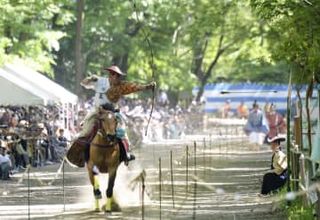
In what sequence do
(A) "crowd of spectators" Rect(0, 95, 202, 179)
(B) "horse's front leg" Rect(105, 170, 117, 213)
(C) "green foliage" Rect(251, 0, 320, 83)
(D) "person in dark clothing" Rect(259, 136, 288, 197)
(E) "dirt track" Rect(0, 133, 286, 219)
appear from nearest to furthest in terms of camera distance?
(C) "green foliage" Rect(251, 0, 320, 83), (E) "dirt track" Rect(0, 133, 286, 219), (B) "horse's front leg" Rect(105, 170, 117, 213), (D) "person in dark clothing" Rect(259, 136, 288, 197), (A) "crowd of spectators" Rect(0, 95, 202, 179)

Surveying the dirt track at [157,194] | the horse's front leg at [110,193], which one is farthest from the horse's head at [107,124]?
the dirt track at [157,194]

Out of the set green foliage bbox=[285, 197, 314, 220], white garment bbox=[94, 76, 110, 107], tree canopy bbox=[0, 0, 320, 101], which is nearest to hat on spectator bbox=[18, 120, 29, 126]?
tree canopy bbox=[0, 0, 320, 101]

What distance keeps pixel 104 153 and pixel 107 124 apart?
71 centimetres

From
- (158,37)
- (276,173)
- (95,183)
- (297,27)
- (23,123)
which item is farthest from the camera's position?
(158,37)

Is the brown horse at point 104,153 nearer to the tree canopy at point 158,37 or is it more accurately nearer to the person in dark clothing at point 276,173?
the person in dark clothing at point 276,173

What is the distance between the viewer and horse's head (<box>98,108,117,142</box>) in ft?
56.7

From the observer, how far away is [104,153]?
1778 cm

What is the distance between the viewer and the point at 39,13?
36.2 m

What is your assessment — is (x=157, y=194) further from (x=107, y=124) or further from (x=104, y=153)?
(x=107, y=124)

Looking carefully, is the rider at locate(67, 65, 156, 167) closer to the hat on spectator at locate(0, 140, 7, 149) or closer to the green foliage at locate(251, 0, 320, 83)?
the green foliage at locate(251, 0, 320, 83)

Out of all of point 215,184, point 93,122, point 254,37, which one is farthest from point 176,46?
point 93,122

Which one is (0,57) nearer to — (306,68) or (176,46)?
(306,68)

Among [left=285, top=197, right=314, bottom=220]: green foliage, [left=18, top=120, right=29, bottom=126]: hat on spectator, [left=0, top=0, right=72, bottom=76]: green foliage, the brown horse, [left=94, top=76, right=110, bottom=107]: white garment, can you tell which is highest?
[left=0, top=0, right=72, bottom=76]: green foliage

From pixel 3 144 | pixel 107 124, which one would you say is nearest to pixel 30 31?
pixel 3 144
